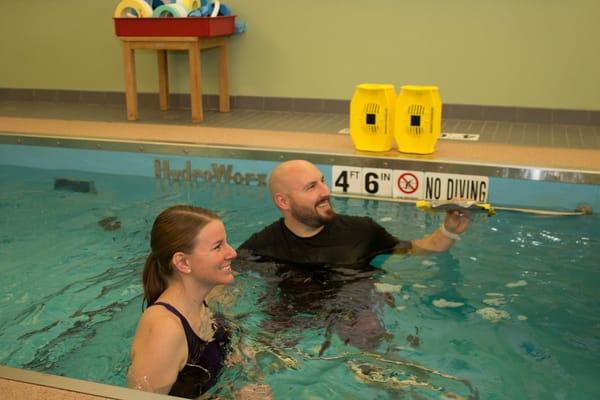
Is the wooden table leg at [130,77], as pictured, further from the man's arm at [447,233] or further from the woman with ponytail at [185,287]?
the woman with ponytail at [185,287]

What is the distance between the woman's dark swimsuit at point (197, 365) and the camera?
242cm

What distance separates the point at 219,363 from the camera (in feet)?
8.72

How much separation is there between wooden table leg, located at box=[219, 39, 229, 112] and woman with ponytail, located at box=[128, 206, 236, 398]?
500 cm

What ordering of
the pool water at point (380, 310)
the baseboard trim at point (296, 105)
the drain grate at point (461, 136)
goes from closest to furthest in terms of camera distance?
the pool water at point (380, 310)
the drain grate at point (461, 136)
the baseboard trim at point (296, 105)

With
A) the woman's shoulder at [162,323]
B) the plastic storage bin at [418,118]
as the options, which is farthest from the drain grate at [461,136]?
the woman's shoulder at [162,323]

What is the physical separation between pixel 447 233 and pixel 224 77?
440 centimetres

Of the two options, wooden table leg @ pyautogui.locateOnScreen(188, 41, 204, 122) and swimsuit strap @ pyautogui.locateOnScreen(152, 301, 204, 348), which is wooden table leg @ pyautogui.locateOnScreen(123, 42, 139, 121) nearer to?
wooden table leg @ pyautogui.locateOnScreen(188, 41, 204, 122)

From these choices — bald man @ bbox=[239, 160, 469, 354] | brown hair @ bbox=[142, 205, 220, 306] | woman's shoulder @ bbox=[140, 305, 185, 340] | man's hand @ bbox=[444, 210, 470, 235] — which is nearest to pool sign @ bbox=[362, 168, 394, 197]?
bald man @ bbox=[239, 160, 469, 354]

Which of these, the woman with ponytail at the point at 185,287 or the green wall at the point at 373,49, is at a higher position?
the green wall at the point at 373,49

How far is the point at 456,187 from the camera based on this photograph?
505cm

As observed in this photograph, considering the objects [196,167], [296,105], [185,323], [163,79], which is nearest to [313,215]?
[185,323]

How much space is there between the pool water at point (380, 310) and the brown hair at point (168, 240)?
440 millimetres

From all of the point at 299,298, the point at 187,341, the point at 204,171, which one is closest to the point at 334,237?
the point at 299,298

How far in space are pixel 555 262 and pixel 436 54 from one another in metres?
3.36
